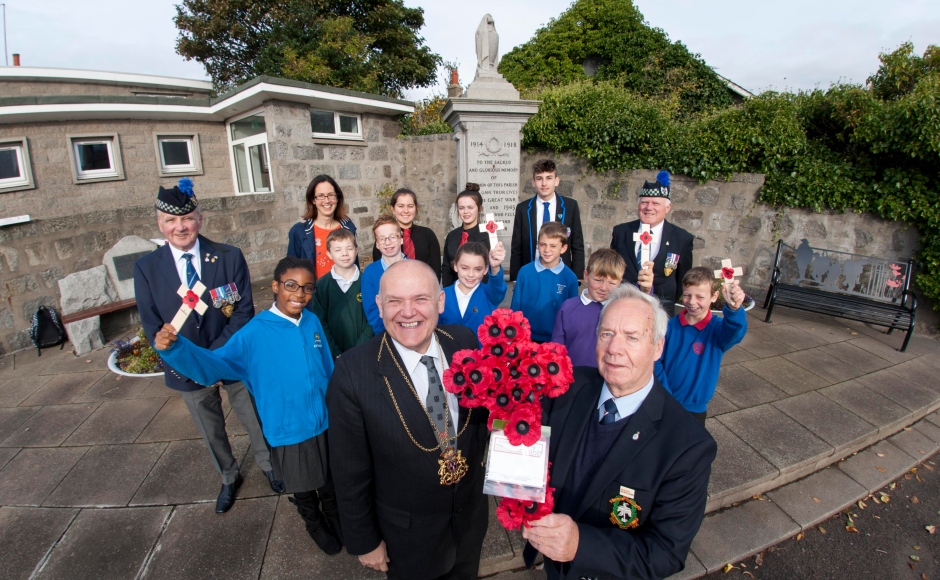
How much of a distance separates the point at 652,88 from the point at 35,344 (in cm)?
2136

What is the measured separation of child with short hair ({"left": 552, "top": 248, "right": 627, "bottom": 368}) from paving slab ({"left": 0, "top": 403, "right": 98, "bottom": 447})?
463cm

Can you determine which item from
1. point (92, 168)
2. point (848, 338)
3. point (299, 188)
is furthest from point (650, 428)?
point (92, 168)

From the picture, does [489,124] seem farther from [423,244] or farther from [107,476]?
[107,476]

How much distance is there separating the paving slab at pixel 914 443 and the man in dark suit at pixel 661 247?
8.21 feet

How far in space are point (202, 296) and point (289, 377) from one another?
0.94 m

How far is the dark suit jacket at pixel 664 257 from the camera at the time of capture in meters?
3.92

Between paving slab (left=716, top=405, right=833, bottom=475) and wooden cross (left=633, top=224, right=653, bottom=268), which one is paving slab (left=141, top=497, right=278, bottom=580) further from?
paving slab (left=716, top=405, right=833, bottom=475)

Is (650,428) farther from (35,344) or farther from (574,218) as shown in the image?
(35,344)

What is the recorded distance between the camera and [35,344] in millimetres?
5734

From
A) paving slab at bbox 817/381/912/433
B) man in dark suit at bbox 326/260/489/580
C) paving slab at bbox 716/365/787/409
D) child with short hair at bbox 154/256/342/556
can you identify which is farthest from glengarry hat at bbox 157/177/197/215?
paving slab at bbox 817/381/912/433

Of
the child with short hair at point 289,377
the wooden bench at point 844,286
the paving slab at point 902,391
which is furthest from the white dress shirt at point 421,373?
the wooden bench at point 844,286

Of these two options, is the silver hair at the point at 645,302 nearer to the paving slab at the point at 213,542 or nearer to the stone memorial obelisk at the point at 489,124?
the paving slab at the point at 213,542

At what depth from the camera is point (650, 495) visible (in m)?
1.55

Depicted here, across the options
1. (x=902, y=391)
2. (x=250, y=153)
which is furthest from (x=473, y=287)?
(x=250, y=153)
